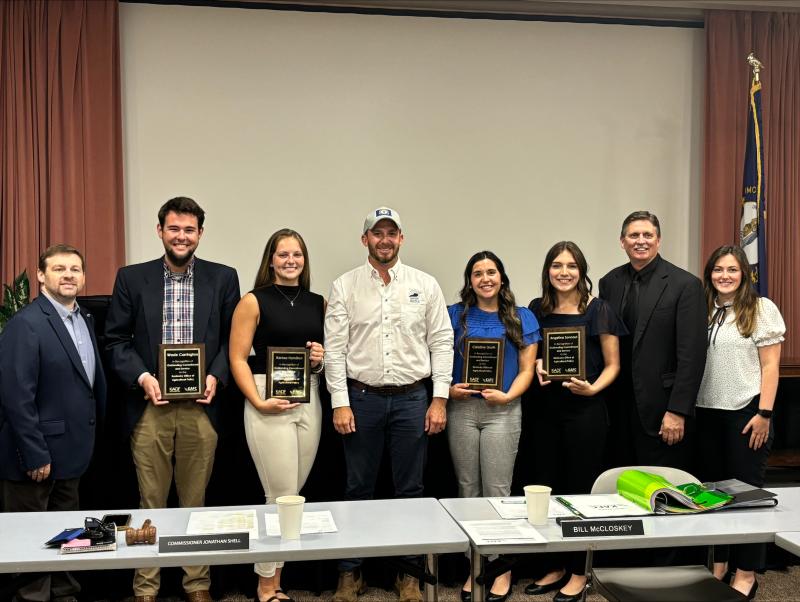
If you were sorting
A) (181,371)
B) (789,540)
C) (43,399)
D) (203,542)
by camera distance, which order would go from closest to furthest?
(203,542) < (789,540) < (43,399) < (181,371)

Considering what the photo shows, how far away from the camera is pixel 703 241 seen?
624 cm

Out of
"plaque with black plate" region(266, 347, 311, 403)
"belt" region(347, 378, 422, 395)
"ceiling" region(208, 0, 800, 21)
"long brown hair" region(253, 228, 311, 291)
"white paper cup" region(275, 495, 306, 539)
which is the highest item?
"ceiling" region(208, 0, 800, 21)

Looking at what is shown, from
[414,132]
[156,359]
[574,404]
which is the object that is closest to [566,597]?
[574,404]

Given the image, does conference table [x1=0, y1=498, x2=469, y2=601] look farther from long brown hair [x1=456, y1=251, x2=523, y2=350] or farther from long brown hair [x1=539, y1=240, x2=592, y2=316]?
long brown hair [x1=539, y1=240, x2=592, y2=316]

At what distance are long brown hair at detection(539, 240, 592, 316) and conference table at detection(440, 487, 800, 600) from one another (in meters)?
1.36

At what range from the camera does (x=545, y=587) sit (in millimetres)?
3596

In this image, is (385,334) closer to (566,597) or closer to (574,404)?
(574,404)

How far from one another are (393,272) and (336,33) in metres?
3.14

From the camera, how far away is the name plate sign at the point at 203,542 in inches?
80.0

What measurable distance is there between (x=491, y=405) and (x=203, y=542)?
1781mm

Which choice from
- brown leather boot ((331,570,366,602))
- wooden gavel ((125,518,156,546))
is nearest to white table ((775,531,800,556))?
wooden gavel ((125,518,156,546))

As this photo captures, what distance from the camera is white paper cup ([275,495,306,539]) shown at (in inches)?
82.7

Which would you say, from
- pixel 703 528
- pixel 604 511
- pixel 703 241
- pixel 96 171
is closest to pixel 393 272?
pixel 604 511

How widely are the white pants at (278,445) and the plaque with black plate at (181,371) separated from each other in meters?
0.24
